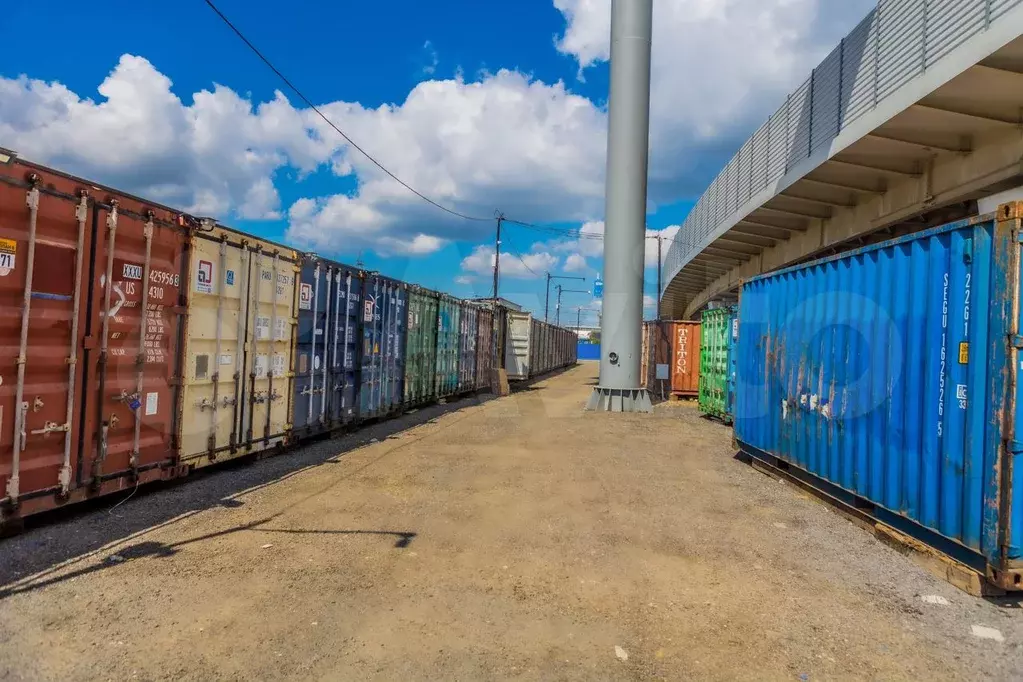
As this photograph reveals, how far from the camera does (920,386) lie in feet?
18.3

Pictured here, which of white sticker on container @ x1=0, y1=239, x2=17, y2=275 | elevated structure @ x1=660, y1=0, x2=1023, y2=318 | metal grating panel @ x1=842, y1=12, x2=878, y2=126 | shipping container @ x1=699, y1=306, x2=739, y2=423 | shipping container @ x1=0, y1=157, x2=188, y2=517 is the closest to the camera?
white sticker on container @ x1=0, y1=239, x2=17, y2=275

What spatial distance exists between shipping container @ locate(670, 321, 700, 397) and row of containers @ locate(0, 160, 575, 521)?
11681 millimetres

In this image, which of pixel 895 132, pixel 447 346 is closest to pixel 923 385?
pixel 895 132

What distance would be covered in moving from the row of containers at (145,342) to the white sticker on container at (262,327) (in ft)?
0.11

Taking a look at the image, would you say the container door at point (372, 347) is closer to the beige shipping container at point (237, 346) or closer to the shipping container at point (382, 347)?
the shipping container at point (382, 347)

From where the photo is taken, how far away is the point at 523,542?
594cm

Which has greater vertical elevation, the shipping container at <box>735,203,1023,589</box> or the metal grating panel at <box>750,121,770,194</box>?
the metal grating panel at <box>750,121,770,194</box>

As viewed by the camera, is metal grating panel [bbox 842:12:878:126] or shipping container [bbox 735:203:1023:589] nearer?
shipping container [bbox 735:203:1023:589]

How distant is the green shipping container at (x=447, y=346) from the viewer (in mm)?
17438

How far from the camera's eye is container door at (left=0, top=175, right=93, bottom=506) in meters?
5.18

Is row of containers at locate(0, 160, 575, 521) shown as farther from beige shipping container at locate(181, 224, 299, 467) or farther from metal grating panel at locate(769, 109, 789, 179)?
metal grating panel at locate(769, 109, 789, 179)

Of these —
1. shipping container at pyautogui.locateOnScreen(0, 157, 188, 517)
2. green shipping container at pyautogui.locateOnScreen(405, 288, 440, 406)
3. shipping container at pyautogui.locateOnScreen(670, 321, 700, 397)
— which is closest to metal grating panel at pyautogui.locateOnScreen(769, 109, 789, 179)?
shipping container at pyautogui.locateOnScreen(670, 321, 700, 397)

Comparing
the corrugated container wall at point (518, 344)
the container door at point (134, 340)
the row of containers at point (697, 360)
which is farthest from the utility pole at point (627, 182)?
the container door at point (134, 340)

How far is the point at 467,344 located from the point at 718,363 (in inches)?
312
